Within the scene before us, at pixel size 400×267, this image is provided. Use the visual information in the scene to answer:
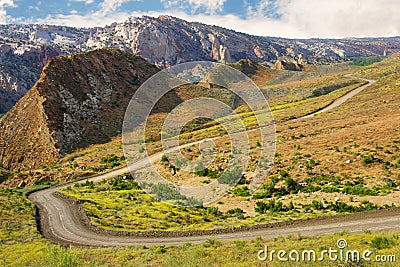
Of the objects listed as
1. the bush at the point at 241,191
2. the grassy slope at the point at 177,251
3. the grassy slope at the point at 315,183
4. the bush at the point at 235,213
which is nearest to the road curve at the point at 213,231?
the grassy slope at the point at 177,251

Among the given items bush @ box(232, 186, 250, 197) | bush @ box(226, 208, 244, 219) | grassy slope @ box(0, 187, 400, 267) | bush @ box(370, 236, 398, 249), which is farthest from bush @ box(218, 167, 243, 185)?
bush @ box(370, 236, 398, 249)

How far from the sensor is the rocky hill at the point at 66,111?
190 feet

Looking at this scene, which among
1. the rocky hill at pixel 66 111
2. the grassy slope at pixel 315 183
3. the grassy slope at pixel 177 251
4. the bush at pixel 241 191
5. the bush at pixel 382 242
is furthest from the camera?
the rocky hill at pixel 66 111

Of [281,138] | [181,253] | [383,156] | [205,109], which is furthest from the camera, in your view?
[205,109]

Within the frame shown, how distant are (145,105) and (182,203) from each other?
50.5 metres

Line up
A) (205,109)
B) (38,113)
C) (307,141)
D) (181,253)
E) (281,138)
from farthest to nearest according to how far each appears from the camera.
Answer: (205,109), (38,113), (281,138), (307,141), (181,253)

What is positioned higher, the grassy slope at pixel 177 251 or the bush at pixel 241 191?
the grassy slope at pixel 177 251

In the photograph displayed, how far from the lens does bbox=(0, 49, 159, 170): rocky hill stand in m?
57.8

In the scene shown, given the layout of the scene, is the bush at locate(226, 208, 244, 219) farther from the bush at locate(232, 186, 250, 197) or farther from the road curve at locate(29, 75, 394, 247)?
the road curve at locate(29, 75, 394, 247)

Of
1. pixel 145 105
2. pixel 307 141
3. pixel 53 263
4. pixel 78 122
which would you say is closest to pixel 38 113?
pixel 78 122

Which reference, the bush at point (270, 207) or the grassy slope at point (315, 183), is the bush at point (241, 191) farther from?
the bush at point (270, 207)

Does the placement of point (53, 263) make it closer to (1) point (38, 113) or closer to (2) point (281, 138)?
(2) point (281, 138)

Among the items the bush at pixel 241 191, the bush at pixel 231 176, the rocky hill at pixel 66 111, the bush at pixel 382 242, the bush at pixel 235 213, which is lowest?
the bush at pixel 235 213

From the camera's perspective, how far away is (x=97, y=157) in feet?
173
